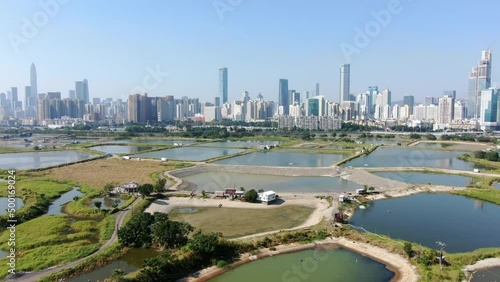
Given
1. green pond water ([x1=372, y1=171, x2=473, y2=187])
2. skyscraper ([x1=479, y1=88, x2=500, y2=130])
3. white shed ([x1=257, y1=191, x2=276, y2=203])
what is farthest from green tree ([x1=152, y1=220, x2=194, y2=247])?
skyscraper ([x1=479, y1=88, x2=500, y2=130])

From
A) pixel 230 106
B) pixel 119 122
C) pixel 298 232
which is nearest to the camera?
pixel 298 232

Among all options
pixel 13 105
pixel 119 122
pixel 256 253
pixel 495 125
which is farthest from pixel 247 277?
pixel 13 105

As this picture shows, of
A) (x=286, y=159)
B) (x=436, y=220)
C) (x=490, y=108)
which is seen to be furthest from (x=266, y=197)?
(x=490, y=108)

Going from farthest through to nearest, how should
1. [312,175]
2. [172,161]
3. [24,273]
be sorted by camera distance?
[172,161], [312,175], [24,273]

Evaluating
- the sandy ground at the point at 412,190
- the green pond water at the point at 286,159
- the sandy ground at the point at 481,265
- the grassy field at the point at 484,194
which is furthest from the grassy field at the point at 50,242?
the grassy field at the point at 484,194

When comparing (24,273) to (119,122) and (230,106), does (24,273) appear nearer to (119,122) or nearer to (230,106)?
(119,122)

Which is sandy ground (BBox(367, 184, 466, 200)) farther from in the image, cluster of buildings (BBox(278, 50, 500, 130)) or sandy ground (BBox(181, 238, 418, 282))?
cluster of buildings (BBox(278, 50, 500, 130))

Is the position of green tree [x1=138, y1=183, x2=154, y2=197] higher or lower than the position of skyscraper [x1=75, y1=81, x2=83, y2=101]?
lower

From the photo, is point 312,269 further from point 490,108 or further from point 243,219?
point 490,108
